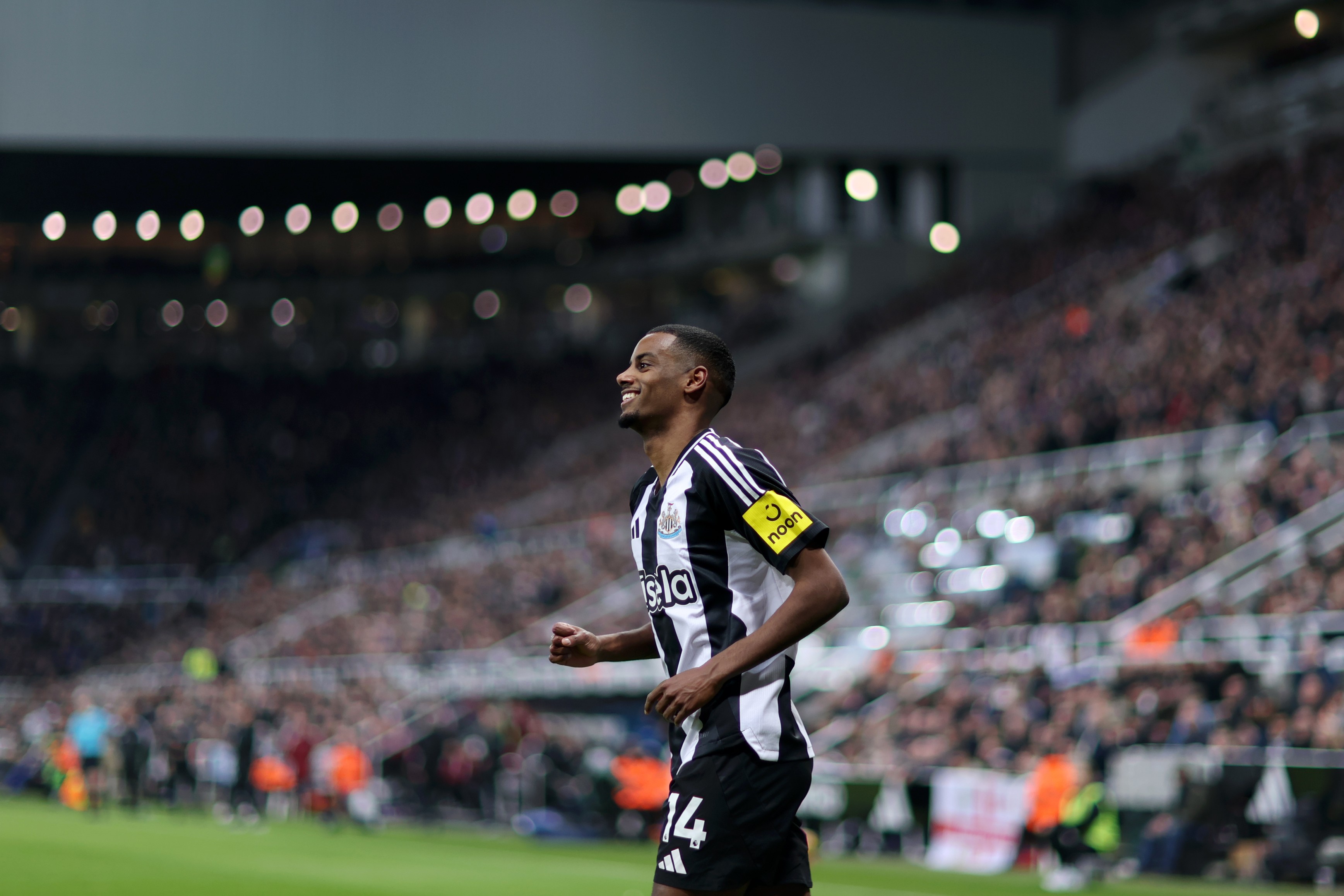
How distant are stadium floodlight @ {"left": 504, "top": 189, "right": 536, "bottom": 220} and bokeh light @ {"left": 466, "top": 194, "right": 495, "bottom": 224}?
23.3 inches

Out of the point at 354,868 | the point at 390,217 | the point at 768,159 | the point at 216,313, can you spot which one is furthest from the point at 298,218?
the point at 354,868

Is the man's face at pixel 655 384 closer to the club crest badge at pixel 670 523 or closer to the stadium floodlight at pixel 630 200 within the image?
the club crest badge at pixel 670 523

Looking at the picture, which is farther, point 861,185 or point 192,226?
point 192,226

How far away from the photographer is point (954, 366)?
3622 centimetres

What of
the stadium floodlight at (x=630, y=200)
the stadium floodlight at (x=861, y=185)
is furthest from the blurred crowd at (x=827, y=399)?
the stadium floodlight at (x=630, y=200)

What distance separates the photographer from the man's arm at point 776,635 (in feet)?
14.5

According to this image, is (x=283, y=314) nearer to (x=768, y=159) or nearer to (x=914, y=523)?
(x=768, y=159)

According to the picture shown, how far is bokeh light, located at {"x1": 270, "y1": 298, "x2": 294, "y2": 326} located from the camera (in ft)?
198

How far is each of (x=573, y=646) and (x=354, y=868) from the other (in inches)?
461

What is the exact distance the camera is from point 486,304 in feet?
196

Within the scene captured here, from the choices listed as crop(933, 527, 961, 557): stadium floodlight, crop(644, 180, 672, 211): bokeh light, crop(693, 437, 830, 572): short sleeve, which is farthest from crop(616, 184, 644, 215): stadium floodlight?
crop(693, 437, 830, 572): short sleeve

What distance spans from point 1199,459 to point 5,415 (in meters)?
41.6

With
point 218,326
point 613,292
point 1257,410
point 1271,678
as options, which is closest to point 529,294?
point 613,292

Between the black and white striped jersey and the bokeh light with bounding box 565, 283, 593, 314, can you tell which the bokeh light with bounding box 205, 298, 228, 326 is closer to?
the bokeh light with bounding box 565, 283, 593, 314
